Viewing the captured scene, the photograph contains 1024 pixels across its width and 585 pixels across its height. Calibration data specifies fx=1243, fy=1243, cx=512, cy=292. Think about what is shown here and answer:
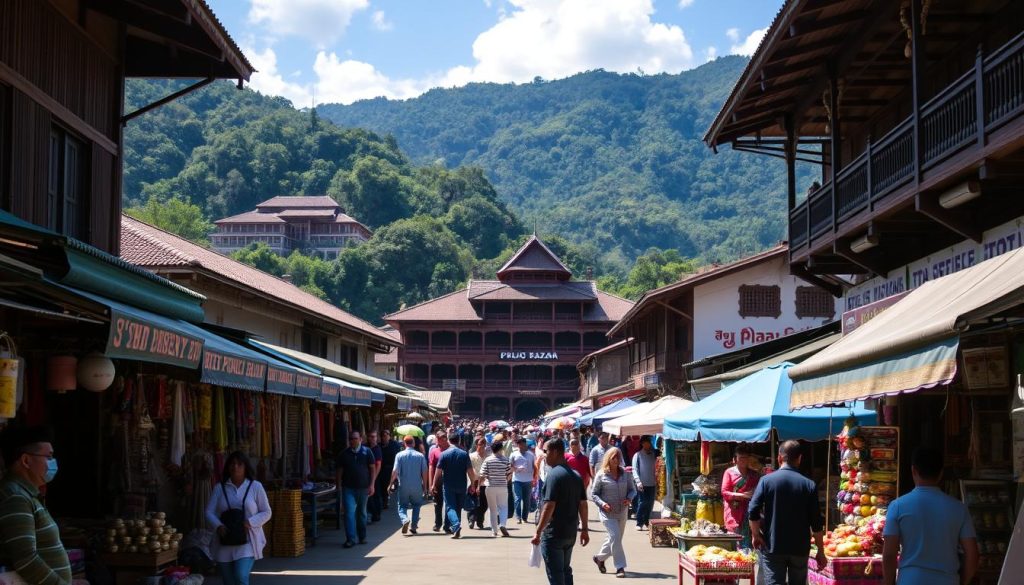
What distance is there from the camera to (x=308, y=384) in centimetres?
1513

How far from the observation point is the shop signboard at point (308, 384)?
14500 millimetres

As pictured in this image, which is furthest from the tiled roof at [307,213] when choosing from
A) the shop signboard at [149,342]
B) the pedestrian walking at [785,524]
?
the pedestrian walking at [785,524]

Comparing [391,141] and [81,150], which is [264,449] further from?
[391,141]

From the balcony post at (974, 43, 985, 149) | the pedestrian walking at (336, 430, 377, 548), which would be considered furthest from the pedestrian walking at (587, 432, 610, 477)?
the balcony post at (974, 43, 985, 149)

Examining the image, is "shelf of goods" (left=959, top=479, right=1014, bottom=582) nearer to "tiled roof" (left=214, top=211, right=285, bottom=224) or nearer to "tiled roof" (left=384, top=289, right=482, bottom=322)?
"tiled roof" (left=384, top=289, right=482, bottom=322)

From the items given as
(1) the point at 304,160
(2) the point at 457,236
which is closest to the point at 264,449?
(2) the point at 457,236

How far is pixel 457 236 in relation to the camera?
499ft

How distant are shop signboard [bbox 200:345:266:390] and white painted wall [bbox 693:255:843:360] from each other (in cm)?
2553

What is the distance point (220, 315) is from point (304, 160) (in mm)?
166527

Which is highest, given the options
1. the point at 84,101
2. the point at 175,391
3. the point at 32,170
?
the point at 84,101

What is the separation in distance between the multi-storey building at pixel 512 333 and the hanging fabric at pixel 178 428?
69.0 meters

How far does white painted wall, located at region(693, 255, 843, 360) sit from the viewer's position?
36781 mm

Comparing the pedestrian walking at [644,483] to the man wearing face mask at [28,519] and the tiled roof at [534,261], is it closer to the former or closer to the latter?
the man wearing face mask at [28,519]

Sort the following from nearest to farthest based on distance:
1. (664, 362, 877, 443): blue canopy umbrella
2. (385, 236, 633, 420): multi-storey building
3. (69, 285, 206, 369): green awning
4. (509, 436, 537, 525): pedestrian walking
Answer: (69, 285, 206, 369): green awning, (664, 362, 877, 443): blue canopy umbrella, (509, 436, 537, 525): pedestrian walking, (385, 236, 633, 420): multi-storey building
